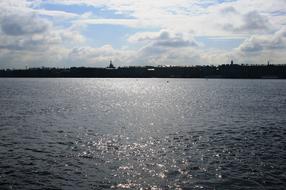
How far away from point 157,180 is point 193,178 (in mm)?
2790

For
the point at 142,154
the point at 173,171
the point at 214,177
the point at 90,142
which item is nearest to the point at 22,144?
the point at 90,142

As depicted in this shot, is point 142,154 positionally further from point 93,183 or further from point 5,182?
point 5,182

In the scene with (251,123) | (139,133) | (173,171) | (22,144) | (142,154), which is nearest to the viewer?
(173,171)

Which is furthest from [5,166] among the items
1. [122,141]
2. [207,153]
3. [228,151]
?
[228,151]

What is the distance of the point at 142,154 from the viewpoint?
34.5 metres

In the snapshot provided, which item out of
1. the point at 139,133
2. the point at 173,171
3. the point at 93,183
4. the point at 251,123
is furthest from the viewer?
the point at 251,123

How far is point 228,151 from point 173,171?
9179 mm

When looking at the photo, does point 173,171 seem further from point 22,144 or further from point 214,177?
point 22,144

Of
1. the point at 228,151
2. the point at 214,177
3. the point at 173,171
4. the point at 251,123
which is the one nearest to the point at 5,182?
the point at 173,171

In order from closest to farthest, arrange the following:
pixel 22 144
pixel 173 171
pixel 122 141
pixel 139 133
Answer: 1. pixel 173 171
2. pixel 22 144
3. pixel 122 141
4. pixel 139 133

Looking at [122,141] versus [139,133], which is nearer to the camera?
[122,141]

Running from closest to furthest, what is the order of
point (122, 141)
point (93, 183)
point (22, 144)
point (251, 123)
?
point (93, 183) → point (22, 144) → point (122, 141) → point (251, 123)

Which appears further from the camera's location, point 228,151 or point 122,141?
point 122,141

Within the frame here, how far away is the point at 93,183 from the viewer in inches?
1006
